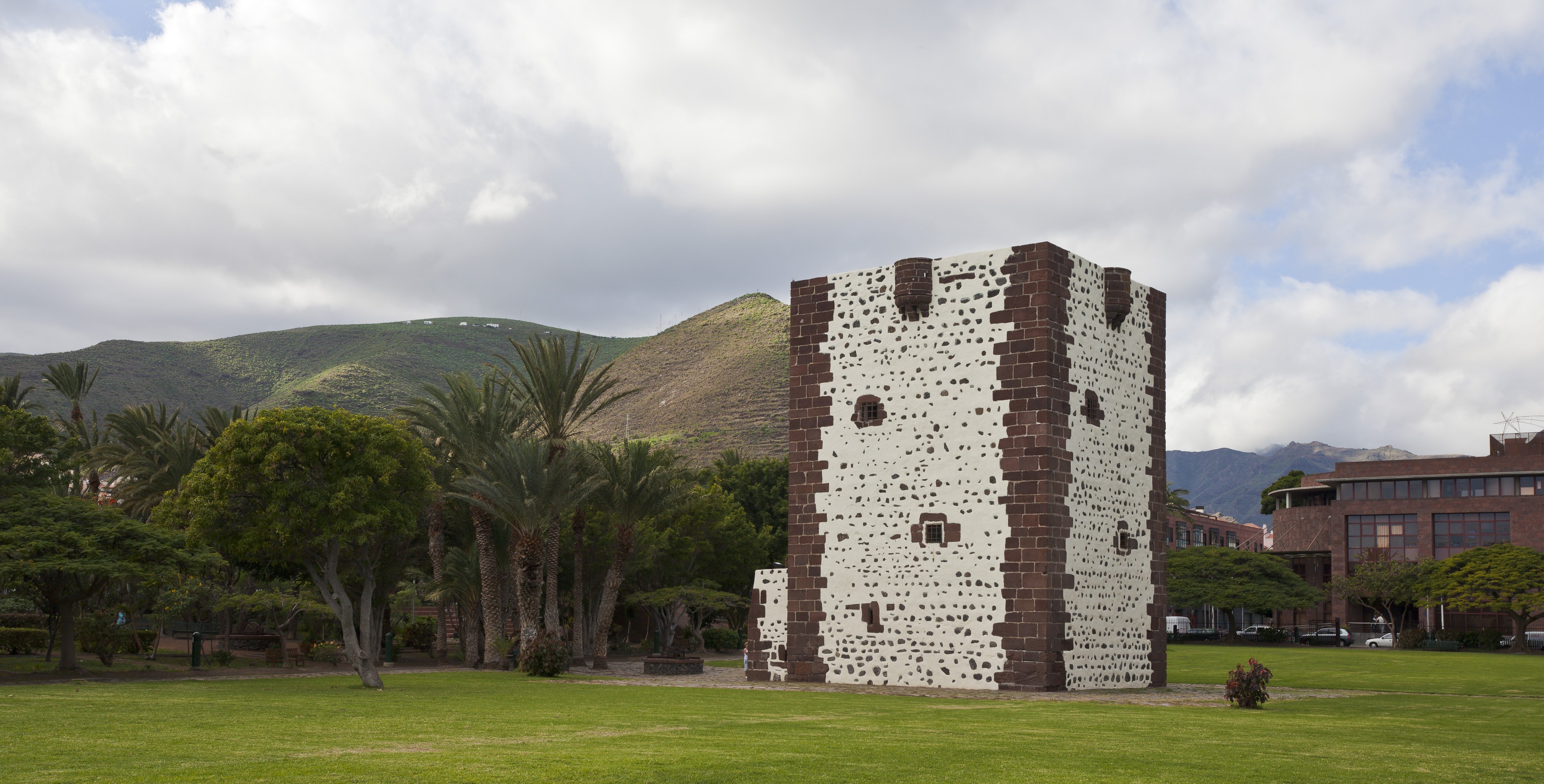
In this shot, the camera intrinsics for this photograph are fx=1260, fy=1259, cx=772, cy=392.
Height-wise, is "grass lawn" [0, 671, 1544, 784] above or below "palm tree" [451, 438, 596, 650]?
below

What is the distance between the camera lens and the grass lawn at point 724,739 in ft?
33.7

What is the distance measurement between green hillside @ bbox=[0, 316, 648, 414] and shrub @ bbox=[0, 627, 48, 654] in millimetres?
64395

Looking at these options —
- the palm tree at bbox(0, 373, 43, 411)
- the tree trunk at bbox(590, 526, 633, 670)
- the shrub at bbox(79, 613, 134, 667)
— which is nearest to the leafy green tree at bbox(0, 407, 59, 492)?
the shrub at bbox(79, 613, 134, 667)

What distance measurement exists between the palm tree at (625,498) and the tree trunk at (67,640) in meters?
13.7

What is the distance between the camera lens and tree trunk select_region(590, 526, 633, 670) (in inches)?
1458

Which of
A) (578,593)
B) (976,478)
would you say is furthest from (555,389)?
(976,478)

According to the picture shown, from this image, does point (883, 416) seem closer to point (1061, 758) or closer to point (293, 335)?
point (1061, 758)

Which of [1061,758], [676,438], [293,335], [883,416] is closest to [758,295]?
[676,438]

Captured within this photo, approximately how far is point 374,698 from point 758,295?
132 m

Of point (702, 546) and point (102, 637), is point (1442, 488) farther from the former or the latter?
point (102, 637)

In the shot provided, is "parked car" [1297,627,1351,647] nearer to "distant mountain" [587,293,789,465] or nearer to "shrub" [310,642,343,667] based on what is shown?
"distant mountain" [587,293,789,465]

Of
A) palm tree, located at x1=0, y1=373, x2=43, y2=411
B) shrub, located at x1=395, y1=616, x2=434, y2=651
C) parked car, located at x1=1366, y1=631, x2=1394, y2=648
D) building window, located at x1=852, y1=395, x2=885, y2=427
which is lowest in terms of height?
parked car, located at x1=1366, y1=631, x2=1394, y2=648

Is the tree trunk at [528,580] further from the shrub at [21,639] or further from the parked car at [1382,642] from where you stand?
the parked car at [1382,642]

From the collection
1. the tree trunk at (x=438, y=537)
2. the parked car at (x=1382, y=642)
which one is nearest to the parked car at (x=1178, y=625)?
the parked car at (x=1382, y=642)
